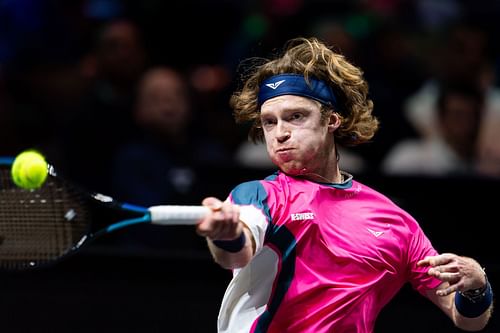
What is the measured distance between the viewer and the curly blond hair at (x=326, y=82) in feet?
12.6

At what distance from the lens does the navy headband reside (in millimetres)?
3748

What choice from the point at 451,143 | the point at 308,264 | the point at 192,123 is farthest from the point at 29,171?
the point at 451,143

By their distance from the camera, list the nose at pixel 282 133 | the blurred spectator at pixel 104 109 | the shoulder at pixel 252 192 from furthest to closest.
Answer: the blurred spectator at pixel 104 109 → the nose at pixel 282 133 → the shoulder at pixel 252 192

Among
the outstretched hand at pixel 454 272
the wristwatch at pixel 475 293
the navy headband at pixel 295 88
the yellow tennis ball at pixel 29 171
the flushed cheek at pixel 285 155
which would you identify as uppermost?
the navy headband at pixel 295 88

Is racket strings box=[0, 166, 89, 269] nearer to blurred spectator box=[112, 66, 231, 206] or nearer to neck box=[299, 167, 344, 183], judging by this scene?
neck box=[299, 167, 344, 183]

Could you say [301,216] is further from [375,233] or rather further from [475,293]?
[475,293]

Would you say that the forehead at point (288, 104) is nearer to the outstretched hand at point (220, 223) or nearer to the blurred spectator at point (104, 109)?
the outstretched hand at point (220, 223)

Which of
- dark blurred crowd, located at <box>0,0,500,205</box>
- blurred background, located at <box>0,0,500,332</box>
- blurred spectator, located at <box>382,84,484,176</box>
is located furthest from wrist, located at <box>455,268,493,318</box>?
blurred spectator, located at <box>382,84,484,176</box>

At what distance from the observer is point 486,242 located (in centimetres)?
582

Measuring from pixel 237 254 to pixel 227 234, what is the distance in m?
0.11

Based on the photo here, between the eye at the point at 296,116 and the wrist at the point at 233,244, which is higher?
the eye at the point at 296,116

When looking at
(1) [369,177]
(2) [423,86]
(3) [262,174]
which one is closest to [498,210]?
(1) [369,177]

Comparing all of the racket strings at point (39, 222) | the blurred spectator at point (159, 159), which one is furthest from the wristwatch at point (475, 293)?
the blurred spectator at point (159, 159)

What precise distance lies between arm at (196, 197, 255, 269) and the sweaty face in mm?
419
